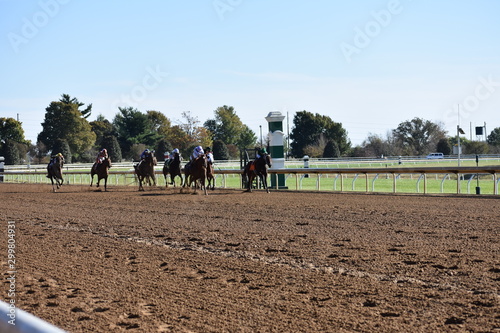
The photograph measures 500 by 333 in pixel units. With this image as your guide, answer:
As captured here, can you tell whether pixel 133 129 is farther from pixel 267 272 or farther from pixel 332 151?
pixel 267 272

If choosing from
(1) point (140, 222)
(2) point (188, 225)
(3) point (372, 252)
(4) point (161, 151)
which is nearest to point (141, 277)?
(3) point (372, 252)

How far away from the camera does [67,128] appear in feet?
197

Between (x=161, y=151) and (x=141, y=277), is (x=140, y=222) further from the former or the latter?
(x=161, y=151)

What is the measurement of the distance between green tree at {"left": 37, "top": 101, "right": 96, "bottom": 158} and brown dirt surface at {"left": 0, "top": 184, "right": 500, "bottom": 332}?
165 ft

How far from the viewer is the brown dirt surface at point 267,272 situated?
4.17 m

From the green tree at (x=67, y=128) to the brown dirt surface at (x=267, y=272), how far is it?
50313 mm

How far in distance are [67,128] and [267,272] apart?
189ft

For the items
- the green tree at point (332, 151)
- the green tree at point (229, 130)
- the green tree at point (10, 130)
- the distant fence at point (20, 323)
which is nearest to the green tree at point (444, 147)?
the green tree at point (332, 151)

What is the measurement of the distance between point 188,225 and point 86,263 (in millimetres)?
3600

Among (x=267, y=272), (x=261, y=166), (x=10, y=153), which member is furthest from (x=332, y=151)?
(x=267, y=272)

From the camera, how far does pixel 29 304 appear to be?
478 centimetres

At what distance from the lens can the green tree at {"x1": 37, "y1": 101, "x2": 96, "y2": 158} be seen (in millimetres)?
59594

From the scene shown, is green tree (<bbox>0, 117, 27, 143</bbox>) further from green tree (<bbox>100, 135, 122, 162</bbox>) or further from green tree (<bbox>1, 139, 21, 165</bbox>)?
green tree (<bbox>100, 135, 122, 162</bbox>)

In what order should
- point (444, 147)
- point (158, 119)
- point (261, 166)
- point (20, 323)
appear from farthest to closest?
point (158, 119)
point (444, 147)
point (261, 166)
point (20, 323)
